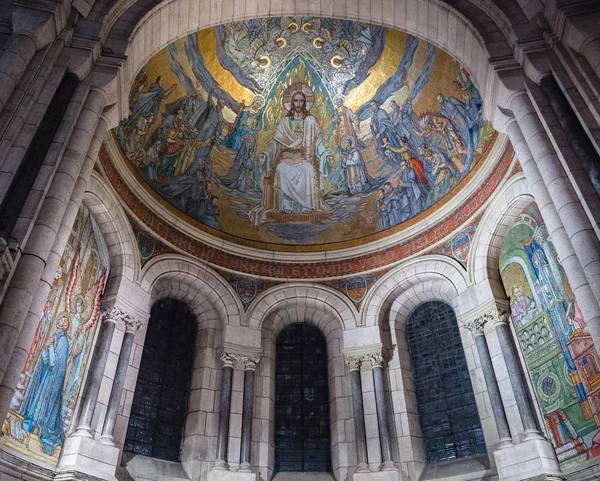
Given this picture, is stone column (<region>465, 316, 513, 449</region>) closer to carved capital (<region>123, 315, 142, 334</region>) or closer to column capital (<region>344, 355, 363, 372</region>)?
column capital (<region>344, 355, 363, 372</region>)

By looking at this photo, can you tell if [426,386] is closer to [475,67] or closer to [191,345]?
[191,345]

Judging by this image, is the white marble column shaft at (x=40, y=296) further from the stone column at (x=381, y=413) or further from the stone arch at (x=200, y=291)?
the stone column at (x=381, y=413)

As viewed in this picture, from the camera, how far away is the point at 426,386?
A: 11914 millimetres

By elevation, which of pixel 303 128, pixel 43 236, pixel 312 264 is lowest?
pixel 43 236

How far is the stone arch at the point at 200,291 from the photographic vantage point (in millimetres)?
12398

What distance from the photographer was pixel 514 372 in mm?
9961

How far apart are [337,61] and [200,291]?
7.02 metres

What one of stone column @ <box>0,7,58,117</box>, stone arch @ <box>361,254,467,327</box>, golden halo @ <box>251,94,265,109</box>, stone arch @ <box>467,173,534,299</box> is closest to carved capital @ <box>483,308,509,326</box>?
stone arch @ <box>467,173,534,299</box>

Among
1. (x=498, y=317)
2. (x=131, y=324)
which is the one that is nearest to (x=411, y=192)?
(x=498, y=317)

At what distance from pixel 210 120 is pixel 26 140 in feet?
26.3

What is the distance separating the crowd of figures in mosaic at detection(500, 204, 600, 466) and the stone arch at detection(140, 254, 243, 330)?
20.6ft

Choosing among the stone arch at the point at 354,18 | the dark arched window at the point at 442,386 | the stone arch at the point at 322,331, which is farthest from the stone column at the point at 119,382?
the dark arched window at the point at 442,386

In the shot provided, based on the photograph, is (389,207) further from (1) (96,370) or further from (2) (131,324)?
(1) (96,370)

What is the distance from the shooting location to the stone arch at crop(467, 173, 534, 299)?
35.7ft
